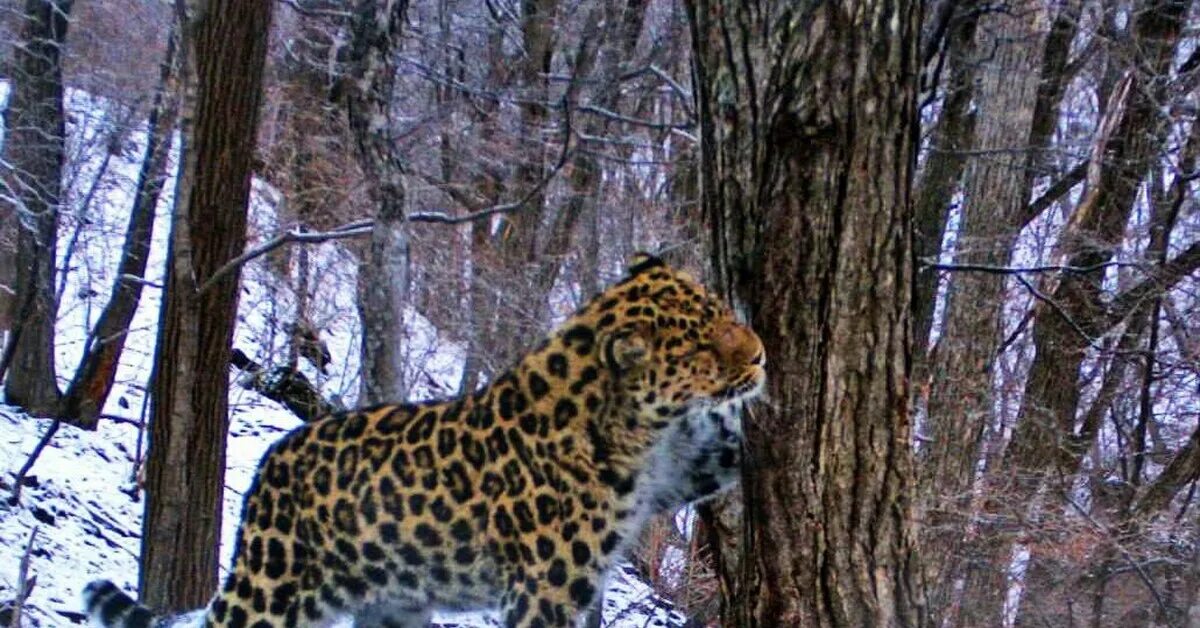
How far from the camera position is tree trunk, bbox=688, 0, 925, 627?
423 centimetres

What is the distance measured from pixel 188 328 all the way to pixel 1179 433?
51.6 ft

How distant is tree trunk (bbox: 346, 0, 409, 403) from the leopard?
1315 millimetres

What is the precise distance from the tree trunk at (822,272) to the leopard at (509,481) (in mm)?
800

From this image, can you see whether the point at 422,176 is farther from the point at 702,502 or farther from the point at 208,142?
the point at 702,502

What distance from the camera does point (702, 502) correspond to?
545 cm

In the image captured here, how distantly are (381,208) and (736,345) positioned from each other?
336 centimetres

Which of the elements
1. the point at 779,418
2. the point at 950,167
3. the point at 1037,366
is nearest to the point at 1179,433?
the point at 1037,366

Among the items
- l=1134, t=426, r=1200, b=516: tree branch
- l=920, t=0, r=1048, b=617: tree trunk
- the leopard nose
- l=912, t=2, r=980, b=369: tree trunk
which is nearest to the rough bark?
l=920, t=0, r=1048, b=617: tree trunk

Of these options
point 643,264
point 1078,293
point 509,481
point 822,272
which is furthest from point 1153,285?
point 822,272

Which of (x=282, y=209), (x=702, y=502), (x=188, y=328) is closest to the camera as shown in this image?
(x=702, y=502)

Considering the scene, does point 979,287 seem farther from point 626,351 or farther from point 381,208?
point 626,351

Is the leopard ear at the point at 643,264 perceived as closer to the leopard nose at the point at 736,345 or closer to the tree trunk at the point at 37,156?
the leopard nose at the point at 736,345

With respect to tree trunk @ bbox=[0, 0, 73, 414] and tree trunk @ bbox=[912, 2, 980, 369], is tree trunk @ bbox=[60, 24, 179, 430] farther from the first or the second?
tree trunk @ bbox=[912, 2, 980, 369]

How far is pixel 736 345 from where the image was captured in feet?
15.5
